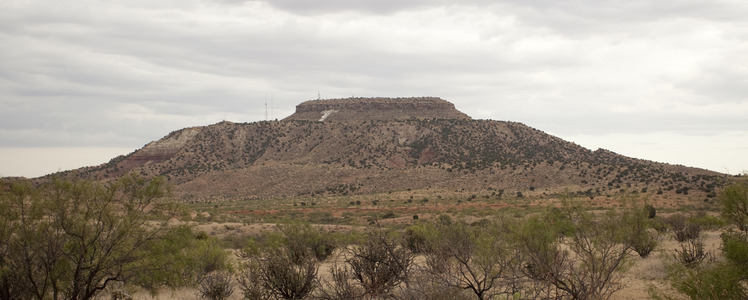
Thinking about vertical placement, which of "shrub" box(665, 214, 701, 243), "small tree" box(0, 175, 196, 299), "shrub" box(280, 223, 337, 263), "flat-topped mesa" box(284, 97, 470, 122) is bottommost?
"shrub" box(665, 214, 701, 243)

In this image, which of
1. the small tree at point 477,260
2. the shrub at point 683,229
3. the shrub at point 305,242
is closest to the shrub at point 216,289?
the shrub at point 305,242

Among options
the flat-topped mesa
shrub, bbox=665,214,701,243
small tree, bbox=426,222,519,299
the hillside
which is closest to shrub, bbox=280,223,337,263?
small tree, bbox=426,222,519,299

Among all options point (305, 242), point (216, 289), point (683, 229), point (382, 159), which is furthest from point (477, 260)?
point (382, 159)

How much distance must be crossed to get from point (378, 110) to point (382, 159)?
108 ft

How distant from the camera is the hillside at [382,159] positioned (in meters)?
74.1

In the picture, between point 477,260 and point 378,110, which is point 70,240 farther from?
point 378,110

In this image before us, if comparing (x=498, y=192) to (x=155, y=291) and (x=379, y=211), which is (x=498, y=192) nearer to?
(x=379, y=211)

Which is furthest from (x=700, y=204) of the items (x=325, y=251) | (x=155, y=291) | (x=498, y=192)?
(x=155, y=291)

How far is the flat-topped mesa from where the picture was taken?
130 metres

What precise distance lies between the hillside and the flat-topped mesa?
0.27 meters

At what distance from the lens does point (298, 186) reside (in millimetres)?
89062

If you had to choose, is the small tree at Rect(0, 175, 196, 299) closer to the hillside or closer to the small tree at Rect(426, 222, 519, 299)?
the small tree at Rect(426, 222, 519, 299)

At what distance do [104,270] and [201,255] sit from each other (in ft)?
21.0

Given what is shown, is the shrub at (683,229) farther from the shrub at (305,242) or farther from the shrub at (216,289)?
the shrub at (216,289)
